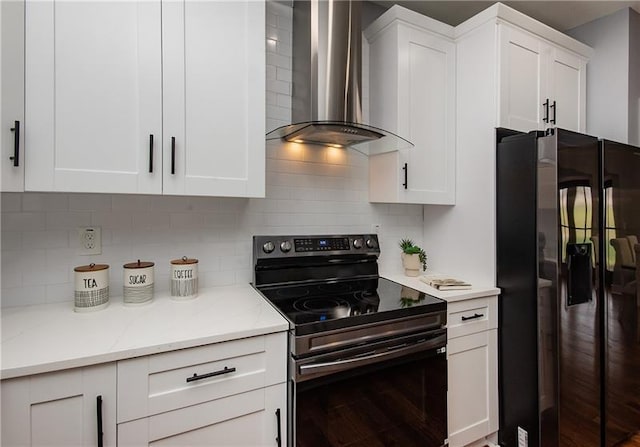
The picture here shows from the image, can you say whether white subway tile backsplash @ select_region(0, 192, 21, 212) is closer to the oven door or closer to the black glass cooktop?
the black glass cooktop

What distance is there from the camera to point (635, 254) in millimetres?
1932

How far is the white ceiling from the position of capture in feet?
7.64

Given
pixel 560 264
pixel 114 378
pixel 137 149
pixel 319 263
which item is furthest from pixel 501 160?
pixel 114 378

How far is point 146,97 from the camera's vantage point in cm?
134

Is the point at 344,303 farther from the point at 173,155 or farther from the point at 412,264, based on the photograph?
the point at 173,155

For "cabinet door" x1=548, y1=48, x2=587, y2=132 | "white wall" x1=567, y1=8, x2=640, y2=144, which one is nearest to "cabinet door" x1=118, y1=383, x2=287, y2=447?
"cabinet door" x1=548, y1=48, x2=587, y2=132

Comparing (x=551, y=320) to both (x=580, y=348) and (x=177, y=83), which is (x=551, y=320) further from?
(x=177, y=83)

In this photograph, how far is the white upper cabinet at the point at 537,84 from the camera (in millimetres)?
1941

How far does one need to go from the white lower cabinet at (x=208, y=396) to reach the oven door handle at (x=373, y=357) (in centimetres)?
12

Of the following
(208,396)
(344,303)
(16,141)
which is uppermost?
(16,141)

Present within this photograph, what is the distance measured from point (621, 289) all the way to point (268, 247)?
1999 mm

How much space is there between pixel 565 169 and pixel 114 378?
6.84 ft

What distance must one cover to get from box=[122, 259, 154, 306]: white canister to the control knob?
0.57 meters

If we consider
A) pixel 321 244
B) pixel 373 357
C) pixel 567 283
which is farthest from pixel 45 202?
pixel 567 283
